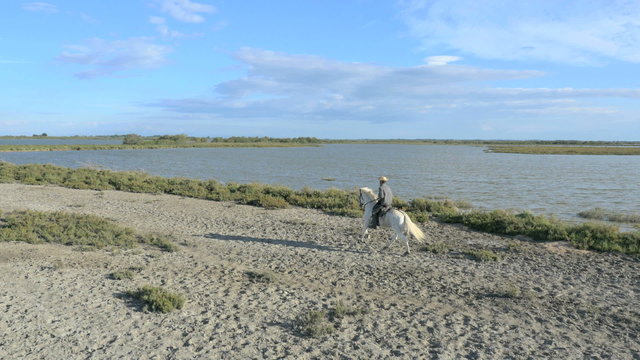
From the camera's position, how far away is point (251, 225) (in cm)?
1539

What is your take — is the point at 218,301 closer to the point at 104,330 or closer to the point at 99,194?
the point at 104,330

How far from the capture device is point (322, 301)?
310 inches

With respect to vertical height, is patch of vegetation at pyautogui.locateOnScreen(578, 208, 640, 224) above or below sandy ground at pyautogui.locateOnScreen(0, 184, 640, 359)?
below

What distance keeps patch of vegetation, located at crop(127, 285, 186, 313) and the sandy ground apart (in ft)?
0.56

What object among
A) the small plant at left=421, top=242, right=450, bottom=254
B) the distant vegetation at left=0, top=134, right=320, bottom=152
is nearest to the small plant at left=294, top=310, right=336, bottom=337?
the small plant at left=421, top=242, right=450, bottom=254

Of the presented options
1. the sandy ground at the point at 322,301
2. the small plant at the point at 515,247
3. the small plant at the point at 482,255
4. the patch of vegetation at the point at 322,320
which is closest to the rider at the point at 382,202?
the sandy ground at the point at 322,301

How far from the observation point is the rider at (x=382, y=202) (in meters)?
11.2

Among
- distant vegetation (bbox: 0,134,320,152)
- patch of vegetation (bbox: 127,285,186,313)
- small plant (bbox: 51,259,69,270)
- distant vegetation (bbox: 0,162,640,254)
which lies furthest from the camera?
distant vegetation (bbox: 0,134,320,152)

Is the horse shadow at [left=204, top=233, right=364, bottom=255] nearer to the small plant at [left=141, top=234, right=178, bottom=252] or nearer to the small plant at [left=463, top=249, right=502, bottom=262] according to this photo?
the small plant at [left=141, top=234, right=178, bottom=252]

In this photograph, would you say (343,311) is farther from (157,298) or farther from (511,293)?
(511,293)

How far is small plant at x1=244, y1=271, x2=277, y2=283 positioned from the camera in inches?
354

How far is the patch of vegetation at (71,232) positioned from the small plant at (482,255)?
7.98 m

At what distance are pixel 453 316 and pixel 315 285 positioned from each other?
2829 millimetres

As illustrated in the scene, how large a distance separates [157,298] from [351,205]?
1282cm
